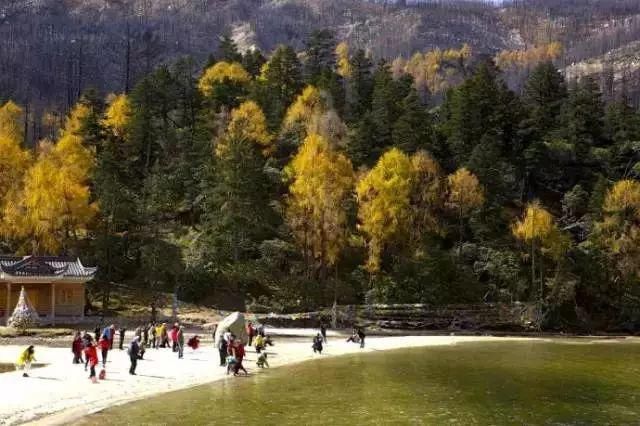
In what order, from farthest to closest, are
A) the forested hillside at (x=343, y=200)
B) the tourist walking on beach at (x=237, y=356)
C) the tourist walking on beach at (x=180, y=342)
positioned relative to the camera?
the forested hillside at (x=343, y=200), the tourist walking on beach at (x=180, y=342), the tourist walking on beach at (x=237, y=356)

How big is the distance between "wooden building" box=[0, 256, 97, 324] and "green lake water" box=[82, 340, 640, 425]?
2162 cm

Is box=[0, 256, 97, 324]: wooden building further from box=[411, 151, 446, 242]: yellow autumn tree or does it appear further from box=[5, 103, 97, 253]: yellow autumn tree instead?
box=[411, 151, 446, 242]: yellow autumn tree

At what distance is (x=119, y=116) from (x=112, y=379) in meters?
54.7

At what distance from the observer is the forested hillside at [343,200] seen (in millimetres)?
51031

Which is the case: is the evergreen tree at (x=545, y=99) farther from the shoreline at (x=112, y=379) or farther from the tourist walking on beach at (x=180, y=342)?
the tourist walking on beach at (x=180, y=342)

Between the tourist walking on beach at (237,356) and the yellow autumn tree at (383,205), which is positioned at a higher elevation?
the yellow autumn tree at (383,205)

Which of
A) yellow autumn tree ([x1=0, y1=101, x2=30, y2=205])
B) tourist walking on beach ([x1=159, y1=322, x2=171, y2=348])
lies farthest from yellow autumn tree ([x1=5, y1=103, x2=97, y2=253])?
tourist walking on beach ([x1=159, y1=322, x2=171, y2=348])

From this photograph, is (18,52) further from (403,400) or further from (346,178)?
(403,400)

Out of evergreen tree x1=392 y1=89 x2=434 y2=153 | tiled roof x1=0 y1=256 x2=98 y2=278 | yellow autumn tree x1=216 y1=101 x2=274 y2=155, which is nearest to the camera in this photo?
tiled roof x1=0 y1=256 x2=98 y2=278

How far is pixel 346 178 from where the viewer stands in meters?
52.3

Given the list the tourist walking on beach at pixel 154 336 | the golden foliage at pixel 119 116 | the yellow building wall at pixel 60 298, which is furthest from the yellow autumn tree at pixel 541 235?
the golden foliage at pixel 119 116

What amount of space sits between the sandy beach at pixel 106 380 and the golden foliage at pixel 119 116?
134ft

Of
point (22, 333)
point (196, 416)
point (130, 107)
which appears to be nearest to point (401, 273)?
point (22, 333)

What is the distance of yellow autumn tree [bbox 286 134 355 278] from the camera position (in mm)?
50531
